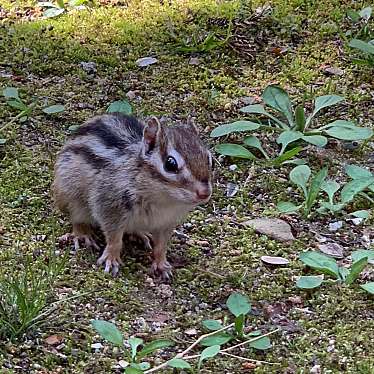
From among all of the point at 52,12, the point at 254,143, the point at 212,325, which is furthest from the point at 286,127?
the point at 52,12

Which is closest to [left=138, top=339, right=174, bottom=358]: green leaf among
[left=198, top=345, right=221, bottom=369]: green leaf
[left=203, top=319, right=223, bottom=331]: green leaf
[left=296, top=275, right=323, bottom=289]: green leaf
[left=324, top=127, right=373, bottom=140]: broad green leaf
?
[left=198, top=345, right=221, bottom=369]: green leaf

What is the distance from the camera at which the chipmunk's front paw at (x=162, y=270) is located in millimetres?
3943

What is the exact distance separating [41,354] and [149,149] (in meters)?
1.05

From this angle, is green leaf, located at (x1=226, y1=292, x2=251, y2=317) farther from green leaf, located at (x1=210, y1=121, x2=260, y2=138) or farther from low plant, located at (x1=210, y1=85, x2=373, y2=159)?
green leaf, located at (x1=210, y1=121, x2=260, y2=138)

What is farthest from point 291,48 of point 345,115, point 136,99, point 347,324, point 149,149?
point 347,324

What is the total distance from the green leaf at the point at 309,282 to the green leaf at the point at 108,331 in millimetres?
852

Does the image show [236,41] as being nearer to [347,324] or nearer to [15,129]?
[15,129]

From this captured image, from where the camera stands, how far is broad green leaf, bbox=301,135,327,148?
472 cm

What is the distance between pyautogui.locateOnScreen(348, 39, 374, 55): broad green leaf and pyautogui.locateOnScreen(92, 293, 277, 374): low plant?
233 centimetres

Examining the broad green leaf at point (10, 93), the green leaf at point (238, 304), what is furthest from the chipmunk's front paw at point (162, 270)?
the broad green leaf at point (10, 93)

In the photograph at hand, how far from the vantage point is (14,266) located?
3.81 m

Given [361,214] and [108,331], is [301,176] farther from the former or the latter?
[108,331]

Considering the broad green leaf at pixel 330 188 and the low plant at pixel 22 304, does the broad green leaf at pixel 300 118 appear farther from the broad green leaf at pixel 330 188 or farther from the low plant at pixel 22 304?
the low plant at pixel 22 304

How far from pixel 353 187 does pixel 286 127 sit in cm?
68
